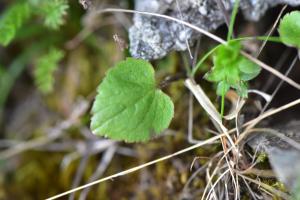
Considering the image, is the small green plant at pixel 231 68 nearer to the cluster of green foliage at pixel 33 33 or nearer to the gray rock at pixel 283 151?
the gray rock at pixel 283 151

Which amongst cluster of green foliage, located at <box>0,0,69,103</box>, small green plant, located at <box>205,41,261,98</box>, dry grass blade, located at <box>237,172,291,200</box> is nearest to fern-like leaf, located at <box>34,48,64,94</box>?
cluster of green foliage, located at <box>0,0,69,103</box>

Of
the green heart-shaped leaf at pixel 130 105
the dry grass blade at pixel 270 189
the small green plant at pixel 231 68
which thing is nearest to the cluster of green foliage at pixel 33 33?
the green heart-shaped leaf at pixel 130 105

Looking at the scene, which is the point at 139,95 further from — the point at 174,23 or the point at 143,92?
the point at 174,23

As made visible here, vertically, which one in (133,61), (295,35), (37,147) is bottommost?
(37,147)

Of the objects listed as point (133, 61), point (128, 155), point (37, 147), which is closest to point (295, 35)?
point (133, 61)

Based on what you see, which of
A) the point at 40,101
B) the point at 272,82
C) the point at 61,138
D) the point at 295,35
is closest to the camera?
the point at 295,35

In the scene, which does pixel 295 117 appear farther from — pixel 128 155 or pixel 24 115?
pixel 24 115

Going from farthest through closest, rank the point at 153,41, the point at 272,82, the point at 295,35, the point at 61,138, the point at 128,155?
the point at 61,138
the point at 128,155
the point at 272,82
the point at 153,41
the point at 295,35
